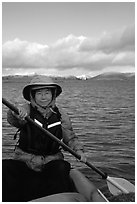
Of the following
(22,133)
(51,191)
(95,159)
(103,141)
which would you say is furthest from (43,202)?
(103,141)

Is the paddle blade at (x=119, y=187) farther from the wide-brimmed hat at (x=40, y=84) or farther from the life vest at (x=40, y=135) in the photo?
the wide-brimmed hat at (x=40, y=84)

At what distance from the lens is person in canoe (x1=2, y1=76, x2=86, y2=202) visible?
2939 millimetres

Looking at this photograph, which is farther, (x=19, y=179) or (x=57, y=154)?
(x=57, y=154)

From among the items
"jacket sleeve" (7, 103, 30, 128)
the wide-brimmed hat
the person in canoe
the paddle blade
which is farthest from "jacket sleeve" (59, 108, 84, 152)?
the paddle blade

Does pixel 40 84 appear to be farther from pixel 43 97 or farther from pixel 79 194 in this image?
pixel 79 194

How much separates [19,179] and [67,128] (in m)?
0.86

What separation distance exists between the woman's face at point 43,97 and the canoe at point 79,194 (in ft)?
2.96

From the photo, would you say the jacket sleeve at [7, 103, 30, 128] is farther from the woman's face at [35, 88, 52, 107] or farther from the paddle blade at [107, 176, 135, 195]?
the paddle blade at [107, 176, 135, 195]

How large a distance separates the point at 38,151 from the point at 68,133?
51 cm

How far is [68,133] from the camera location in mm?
3521

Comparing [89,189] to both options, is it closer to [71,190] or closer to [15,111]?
[71,190]

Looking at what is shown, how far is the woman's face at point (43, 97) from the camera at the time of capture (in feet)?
11.0

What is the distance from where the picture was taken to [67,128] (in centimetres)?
349

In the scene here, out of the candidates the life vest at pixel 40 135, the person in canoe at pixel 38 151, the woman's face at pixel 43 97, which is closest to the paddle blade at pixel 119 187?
the person in canoe at pixel 38 151
